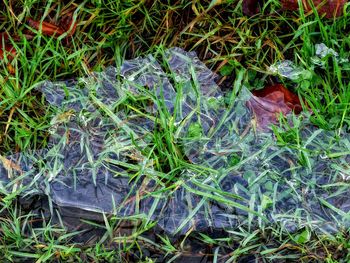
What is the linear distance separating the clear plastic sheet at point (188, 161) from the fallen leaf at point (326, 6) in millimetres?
452

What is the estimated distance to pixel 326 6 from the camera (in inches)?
109

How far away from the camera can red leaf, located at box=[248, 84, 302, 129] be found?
8.82ft

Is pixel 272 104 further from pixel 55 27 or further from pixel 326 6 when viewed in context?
pixel 55 27

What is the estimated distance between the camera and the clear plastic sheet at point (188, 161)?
2.49 meters

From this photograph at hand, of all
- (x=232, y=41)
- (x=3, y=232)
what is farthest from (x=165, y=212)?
(x=232, y=41)

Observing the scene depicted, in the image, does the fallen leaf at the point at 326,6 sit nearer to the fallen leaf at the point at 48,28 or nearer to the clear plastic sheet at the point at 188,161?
the clear plastic sheet at the point at 188,161

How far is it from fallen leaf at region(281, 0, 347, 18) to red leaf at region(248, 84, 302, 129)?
0.36m

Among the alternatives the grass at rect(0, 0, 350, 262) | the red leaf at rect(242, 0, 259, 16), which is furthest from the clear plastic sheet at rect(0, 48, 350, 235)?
the red leaf at rect(242, 0, 259, 16)

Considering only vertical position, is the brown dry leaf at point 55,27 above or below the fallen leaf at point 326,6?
below

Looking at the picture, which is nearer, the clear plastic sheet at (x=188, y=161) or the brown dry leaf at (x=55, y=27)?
the clear plastic sheet at (x=188, y=161)

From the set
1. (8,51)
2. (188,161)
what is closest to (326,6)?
(188,161)

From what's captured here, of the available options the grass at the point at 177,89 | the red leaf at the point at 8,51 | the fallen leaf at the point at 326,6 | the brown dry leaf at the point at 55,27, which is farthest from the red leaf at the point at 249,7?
the red leaf at the point at 8,51

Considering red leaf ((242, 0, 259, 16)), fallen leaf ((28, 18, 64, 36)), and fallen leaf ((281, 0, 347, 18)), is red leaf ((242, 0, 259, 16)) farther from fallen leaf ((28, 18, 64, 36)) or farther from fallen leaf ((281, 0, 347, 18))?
fallen leaf ((28, 18, 64, 36))

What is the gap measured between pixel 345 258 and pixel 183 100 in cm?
88
